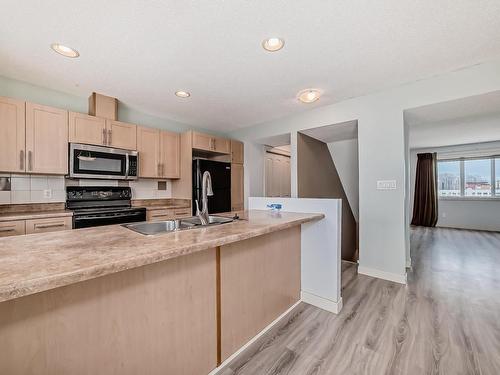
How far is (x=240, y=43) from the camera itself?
1933 mm

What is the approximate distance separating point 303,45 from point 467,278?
3.32 m

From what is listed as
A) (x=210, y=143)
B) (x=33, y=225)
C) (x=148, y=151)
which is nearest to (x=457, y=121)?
(x=210, y=143)

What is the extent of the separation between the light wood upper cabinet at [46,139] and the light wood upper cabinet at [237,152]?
2.53m

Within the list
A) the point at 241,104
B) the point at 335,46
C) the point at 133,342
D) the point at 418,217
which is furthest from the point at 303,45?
the point at 418,217

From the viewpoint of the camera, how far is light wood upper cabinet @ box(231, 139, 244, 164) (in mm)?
4368

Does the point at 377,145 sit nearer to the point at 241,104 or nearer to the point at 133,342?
the point at 241,104

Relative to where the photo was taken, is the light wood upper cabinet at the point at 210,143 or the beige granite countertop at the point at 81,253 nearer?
the beige granite countertop at the point at 81,253

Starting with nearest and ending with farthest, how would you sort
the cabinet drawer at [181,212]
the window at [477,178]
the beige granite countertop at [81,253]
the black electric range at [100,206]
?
1. the beige granite countertop at [81,253]
2. the black electric range at [100,206]
3. the cabinet drawer at [181,212]
4. the window at [477,178]

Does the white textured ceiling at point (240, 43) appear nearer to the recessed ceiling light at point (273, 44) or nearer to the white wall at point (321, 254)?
the recessed ceiling light at point (273, 44)

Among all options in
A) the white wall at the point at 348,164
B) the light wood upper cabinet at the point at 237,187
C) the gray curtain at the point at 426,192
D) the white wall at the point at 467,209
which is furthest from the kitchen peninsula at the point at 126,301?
the white wall at the point at 467,209

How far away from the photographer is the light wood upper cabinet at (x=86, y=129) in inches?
107

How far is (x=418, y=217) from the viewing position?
21.8 feet

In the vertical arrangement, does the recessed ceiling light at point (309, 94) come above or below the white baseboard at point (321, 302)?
above

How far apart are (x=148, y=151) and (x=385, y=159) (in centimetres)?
336
